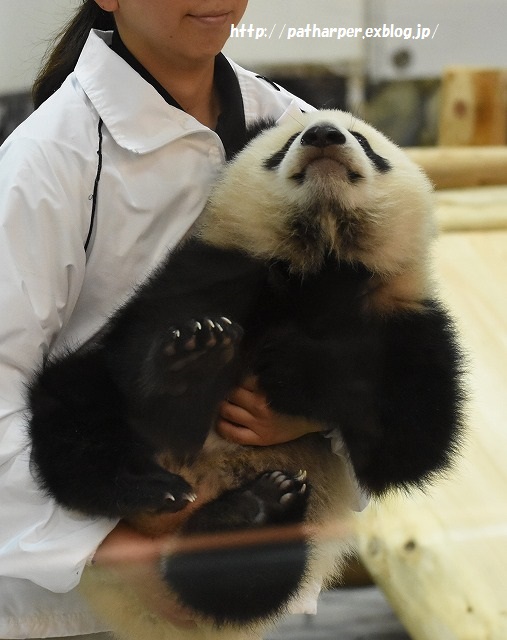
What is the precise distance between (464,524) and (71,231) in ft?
4.42

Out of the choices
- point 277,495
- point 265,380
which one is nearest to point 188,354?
point 265,380

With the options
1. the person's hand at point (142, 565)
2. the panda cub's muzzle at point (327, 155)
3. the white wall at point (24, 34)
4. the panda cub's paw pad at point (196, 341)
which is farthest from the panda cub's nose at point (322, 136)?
the person's hand at point (142, 565)

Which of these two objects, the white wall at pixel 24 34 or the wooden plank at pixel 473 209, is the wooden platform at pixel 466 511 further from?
the white wall at pixel 24 34

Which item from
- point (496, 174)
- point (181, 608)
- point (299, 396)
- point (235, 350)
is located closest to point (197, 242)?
point (235, 350)

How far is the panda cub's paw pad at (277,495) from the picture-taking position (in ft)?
5.19

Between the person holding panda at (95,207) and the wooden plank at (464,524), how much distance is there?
2.19 ft

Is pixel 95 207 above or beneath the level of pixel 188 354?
above

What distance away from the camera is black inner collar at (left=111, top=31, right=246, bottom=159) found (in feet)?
5.29

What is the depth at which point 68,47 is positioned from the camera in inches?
63.6

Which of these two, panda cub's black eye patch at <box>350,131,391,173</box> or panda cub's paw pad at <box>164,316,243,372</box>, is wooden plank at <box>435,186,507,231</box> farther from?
panda cub's paw pad at <box>164,316,243,372</box>

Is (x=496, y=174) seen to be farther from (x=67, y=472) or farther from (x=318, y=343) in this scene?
(x=67, y=472)

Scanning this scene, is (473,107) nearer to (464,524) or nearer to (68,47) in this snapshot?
(68,47)

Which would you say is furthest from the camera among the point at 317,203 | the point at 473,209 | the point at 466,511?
the point at 473,209

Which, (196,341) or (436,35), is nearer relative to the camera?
(196,341)
